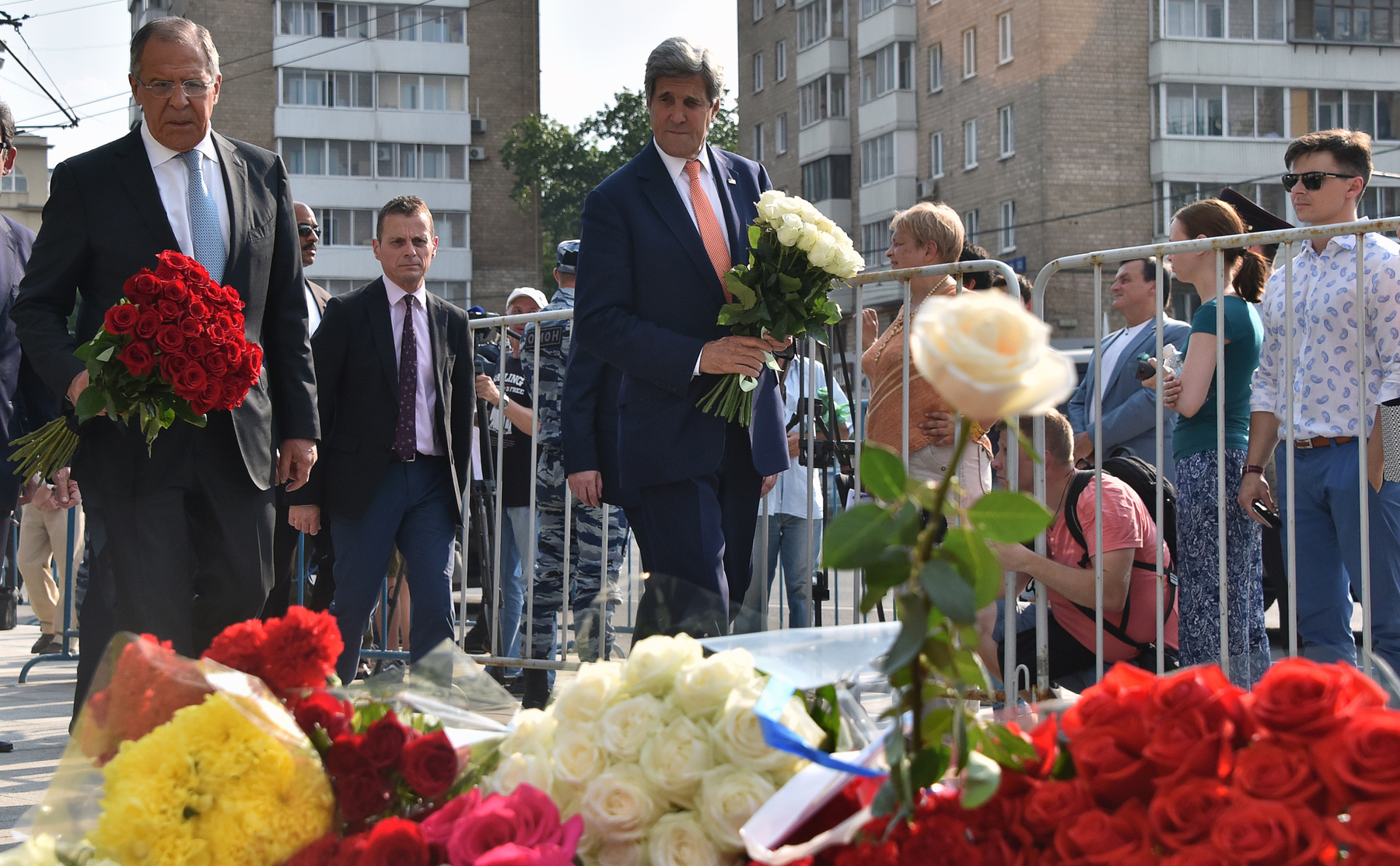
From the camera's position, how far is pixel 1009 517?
1058 mm

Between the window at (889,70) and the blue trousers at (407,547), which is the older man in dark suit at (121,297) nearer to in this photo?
the blue trousers at (407,547)

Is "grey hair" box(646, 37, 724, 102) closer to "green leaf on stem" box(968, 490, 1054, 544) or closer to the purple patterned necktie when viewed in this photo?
the purple patterned necktie

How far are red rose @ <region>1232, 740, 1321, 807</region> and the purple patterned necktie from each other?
4351 millimetres

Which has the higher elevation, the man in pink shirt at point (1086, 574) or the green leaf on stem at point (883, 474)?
the green leaf on stem at point (883, 474)

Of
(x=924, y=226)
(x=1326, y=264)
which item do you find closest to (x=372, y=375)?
(x=924, y=226)

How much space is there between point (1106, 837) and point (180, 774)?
83 cm

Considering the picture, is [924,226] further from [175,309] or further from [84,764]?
[84,764]

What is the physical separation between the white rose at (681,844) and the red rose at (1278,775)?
460mm

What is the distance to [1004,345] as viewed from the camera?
955 millimetres

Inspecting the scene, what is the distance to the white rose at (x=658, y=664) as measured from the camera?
4.42 ft

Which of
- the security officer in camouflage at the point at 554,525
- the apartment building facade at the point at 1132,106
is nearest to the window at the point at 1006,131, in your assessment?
the apartment building facade at the point at 1132,106

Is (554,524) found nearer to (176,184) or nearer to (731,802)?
(176,184)

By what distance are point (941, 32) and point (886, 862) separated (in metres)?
45.9

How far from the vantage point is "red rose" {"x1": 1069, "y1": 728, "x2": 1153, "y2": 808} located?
3.71 ft
